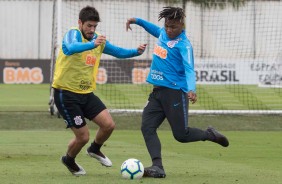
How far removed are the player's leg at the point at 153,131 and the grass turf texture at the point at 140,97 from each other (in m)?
12.3

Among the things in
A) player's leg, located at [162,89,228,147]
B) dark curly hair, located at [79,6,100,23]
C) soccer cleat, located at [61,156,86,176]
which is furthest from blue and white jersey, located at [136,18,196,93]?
soccer cleat, located at [61,156,86,176]

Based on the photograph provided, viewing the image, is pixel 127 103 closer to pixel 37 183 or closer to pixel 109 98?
pixel 109 98

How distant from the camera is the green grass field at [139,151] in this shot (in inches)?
432

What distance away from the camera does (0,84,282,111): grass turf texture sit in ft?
82.3

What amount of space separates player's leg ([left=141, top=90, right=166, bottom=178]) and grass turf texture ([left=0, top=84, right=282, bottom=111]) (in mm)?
12273

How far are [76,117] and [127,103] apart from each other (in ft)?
48.1

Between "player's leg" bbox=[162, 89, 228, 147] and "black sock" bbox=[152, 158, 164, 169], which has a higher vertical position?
"player's leg" bbox=[162, 89, 228, 147]

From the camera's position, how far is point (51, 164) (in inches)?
488

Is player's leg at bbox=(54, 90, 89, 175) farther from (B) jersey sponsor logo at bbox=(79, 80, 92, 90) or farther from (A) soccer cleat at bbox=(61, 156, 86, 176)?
(B) jersey sponsor logo at bbox=(79, 80, 92, 90)

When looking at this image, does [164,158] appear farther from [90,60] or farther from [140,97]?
[140,97]

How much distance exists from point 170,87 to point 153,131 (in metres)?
0.61

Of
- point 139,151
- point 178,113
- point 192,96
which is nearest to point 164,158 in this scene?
point 139,151

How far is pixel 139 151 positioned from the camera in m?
14.5

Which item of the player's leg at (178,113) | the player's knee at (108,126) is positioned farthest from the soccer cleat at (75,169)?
the player's leg at (178,113)
